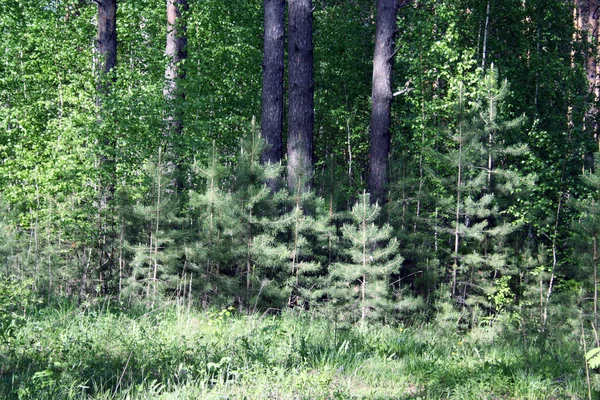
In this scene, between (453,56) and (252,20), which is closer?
(453,56)

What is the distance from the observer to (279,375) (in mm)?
4227

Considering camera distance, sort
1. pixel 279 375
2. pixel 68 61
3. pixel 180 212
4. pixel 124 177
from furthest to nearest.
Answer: pixel 68 61
pixel 124 177
pixel 180 212
pixel 279 375

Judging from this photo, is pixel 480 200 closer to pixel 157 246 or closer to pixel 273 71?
pixel 273 71

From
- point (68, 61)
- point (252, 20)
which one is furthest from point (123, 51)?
point (68, 61)

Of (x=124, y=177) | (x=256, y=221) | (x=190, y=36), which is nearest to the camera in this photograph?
Result: (x=256, y=221)

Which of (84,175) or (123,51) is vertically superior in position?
(123,51)

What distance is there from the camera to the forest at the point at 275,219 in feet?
15.3

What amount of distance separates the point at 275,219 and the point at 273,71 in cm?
337

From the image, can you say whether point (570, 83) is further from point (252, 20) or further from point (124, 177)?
point (124, 177)

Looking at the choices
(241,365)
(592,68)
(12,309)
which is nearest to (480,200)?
(241,365)

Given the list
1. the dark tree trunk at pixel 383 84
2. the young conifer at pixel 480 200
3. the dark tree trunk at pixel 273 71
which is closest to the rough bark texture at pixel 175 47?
the dark tree trunk at pixel 273 71

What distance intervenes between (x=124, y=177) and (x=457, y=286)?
22.8 feet

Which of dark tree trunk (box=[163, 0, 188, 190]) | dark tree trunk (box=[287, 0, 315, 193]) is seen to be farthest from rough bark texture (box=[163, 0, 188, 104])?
dark tree trunk (box=[287, 0, 315, 193])

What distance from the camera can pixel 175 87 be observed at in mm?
14406
